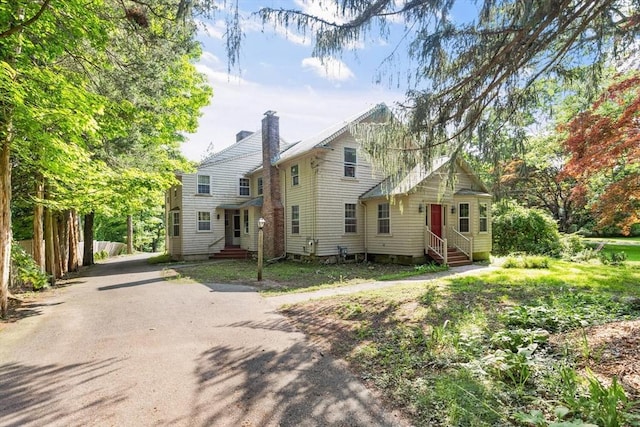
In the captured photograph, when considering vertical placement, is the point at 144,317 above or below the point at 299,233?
below

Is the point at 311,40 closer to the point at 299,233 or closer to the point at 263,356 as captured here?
the point at 263,356

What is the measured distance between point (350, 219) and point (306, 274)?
4.56 metres

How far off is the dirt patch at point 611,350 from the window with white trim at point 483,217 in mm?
11170

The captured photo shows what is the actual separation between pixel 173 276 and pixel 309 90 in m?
9.79

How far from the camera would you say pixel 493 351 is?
13.3ft

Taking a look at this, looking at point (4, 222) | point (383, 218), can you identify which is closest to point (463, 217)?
point (383, 218)

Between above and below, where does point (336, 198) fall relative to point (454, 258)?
above

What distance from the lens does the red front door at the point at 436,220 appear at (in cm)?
1450

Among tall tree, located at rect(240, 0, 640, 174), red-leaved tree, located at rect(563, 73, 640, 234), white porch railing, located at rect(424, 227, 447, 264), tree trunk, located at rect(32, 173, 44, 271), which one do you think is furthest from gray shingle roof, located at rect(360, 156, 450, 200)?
tree trunk, located at rect(32, 173, 44, 271)

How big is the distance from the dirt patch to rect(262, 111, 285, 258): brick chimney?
13438mm

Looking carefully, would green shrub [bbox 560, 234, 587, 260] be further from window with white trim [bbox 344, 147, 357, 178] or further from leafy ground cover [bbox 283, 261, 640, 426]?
window with white trim [bbox 344, 147, 357, 178]

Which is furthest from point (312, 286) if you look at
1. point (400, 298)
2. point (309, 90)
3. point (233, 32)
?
point (233, 32)

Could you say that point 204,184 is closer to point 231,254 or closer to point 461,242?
point 231,254

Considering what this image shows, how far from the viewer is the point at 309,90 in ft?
18.8
